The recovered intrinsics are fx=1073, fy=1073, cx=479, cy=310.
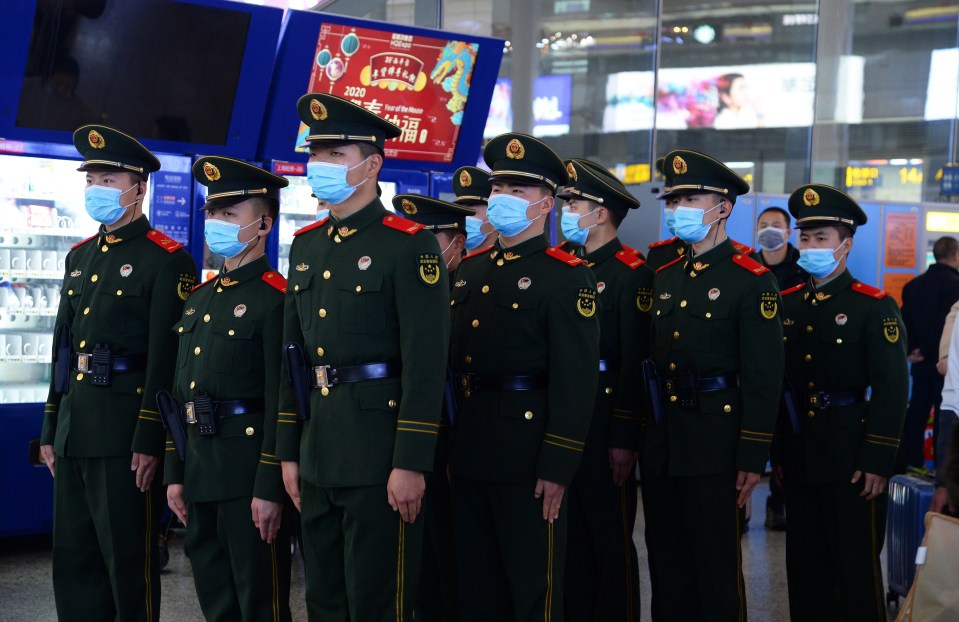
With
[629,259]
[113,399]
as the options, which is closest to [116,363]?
[113,399]

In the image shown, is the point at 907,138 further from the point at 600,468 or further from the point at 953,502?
the point at 953,502

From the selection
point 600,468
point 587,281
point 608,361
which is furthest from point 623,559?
point 587,281

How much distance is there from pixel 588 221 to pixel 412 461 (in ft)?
5.00

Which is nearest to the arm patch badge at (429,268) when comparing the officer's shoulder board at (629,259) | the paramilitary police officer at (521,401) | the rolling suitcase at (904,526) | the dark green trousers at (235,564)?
the paramilitary police officer at (521,401)

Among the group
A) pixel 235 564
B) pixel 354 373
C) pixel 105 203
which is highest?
pixel 105 203

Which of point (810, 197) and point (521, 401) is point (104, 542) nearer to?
point (521, 401)

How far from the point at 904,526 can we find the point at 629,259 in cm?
182

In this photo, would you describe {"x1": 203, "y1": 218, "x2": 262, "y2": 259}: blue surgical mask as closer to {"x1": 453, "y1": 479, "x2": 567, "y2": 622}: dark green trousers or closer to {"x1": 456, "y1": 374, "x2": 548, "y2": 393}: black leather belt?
{"x1": 456, "y1": 374, "x2": 548, "y2": 393}: black leather belt

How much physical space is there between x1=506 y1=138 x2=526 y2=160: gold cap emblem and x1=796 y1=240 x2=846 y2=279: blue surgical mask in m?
1.27

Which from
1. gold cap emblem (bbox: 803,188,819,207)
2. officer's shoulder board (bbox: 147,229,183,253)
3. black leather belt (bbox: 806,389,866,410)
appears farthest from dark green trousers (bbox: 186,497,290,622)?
gold cap emblem (bbox: 803,188,819,207)

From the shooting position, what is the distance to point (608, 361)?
3.86 meters

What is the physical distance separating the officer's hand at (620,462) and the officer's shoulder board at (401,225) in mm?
1332

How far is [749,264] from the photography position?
365cm

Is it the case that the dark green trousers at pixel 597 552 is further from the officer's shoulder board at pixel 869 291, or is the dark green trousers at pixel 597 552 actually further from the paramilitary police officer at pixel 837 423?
the officer's shoulder board at pixel 869 291
